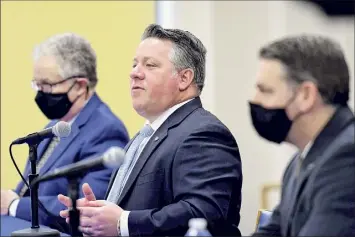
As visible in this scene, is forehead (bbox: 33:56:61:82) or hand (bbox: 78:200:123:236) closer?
hand (bbox: 78:200:123:236)

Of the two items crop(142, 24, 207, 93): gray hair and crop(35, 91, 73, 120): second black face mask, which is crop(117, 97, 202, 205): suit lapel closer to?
crop(142, 24, 207, 93): gray hair

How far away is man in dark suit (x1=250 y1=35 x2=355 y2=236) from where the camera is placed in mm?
1978

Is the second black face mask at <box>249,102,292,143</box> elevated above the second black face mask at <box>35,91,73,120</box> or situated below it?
above

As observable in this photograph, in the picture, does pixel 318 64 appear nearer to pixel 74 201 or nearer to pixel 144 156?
pixel 74 201

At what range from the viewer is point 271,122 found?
214cm

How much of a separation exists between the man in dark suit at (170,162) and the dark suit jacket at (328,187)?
0.53 metres

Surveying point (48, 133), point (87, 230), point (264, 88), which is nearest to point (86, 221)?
point (87, 230)

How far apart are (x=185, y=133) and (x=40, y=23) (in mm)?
2503

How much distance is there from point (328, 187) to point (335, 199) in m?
0.04

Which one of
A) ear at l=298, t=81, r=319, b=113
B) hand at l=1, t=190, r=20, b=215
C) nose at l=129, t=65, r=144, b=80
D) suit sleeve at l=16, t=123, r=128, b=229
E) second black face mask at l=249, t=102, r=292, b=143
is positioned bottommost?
hand at l=1, t=190, r=20, b=215

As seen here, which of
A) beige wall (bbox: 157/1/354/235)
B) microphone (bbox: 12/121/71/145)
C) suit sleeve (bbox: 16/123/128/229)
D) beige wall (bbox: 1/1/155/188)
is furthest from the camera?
beige wall (bbox: 157/1/354/235)

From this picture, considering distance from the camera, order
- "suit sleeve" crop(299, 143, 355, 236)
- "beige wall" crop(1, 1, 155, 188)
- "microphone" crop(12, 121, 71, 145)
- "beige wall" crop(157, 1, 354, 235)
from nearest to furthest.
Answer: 1. "suit sleeve" crop(299, 143, 355, 236)
2. "microphone" crop(12, 121, 71, 145)
3. "beige wall" crop(1, 1, 155, 188)
4. "beige wall" crop(157, 1, 354, 235)

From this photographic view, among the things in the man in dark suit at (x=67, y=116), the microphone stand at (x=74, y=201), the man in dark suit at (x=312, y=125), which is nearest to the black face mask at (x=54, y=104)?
the man in dark suit at (x=67, y=116)

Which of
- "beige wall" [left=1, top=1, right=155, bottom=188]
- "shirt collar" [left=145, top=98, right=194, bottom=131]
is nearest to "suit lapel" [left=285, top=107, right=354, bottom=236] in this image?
"shirt collar" [left=145, top=98, right=194, bottom=131]
